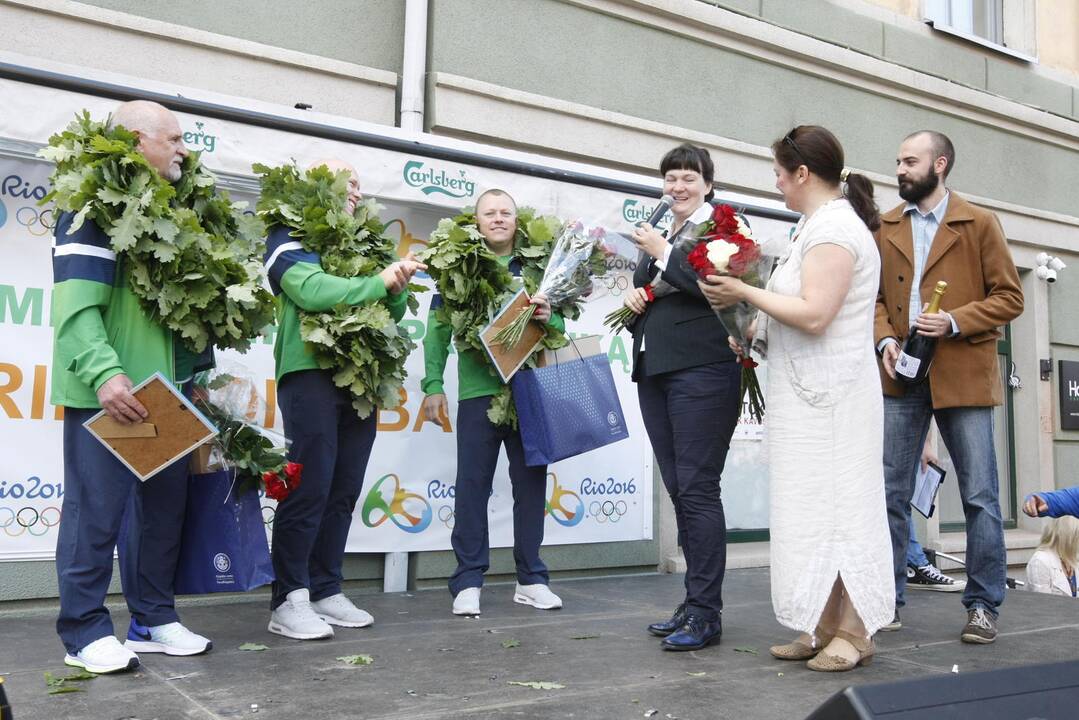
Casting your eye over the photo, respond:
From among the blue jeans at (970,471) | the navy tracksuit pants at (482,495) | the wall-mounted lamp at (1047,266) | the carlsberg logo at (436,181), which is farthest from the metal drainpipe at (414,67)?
the wall-mounted lamp at (1047,266)

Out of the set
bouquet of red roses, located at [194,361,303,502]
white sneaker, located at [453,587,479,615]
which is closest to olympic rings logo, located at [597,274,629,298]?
white sneaker, located at [453,587,479,615]

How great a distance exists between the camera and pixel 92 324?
11.8 ft

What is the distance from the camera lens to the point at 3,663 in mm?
3848

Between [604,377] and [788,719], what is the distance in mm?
2441

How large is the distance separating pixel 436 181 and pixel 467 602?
250 centimetres

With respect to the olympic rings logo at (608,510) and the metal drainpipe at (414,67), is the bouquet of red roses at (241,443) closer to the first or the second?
the metal drainpipe at (414,67)

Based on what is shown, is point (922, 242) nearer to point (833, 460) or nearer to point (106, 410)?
point (833, 460)

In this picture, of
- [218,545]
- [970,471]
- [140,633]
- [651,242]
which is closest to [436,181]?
[651,242]

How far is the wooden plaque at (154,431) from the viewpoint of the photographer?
3.57m

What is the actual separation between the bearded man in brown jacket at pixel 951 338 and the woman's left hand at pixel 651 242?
1254 millimetres

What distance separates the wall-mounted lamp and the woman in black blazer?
24.2ft

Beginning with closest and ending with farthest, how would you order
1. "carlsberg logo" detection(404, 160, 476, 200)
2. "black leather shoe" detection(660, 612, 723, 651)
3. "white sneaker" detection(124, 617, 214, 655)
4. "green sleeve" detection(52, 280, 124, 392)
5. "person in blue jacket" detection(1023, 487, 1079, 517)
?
1. "green sleeve" detection(52, 280, 124, 392)
2. "person in blue jacket" detection(1023, 487, 1079, 517)
3. "white sneaker" detection(124, 617, 214, 655)
4. "black leather shoe" detection(660, 612, 723, 651)
5. "carlsberg logo" detection(404, 160, 476, 200)

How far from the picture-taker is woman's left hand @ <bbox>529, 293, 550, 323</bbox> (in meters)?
5.18

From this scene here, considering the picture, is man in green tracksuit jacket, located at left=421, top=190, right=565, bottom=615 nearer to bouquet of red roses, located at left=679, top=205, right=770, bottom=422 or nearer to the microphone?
the microphone
